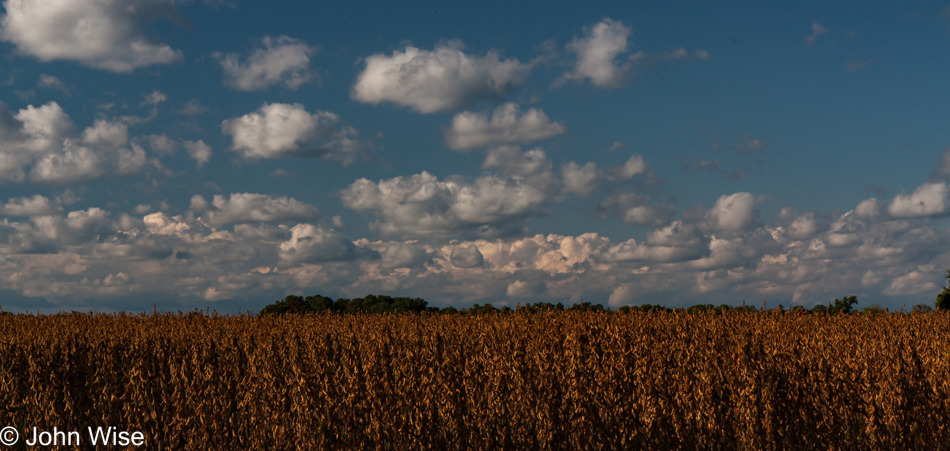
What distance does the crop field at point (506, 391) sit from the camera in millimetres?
3480

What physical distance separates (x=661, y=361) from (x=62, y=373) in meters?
5.25

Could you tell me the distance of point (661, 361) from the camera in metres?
5.23

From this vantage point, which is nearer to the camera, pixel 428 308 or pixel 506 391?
pixel 506 391

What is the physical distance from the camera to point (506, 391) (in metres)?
4.23

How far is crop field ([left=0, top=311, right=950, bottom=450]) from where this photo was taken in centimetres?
348

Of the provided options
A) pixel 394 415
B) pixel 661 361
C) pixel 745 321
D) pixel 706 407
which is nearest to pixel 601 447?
pixel 706 407

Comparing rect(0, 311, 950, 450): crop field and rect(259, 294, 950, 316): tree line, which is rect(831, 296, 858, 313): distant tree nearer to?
rect(259, 294, 950, 316): tree line

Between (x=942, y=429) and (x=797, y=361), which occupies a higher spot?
(x=797, y=361)

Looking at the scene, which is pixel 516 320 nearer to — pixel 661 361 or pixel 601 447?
pixel 661 361

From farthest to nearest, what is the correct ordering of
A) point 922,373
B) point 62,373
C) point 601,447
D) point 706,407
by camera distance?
point 62,373
point 922,373
point 706,407
point 601,447

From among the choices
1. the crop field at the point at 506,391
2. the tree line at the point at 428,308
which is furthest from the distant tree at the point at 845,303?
the crop field at the point at 506,391

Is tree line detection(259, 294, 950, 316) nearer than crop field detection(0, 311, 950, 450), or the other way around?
crop field detection(0, 311, 950, 450)

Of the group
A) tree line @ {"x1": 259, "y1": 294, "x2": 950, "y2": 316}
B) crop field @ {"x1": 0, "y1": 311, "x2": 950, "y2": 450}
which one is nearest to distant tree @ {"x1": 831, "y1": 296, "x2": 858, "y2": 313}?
tree line @ {"x1": 259, "y1": 294, "x2": 950, "y2": 316}

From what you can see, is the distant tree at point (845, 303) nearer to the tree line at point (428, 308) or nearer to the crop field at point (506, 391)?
the tree line at point (428, 308)
